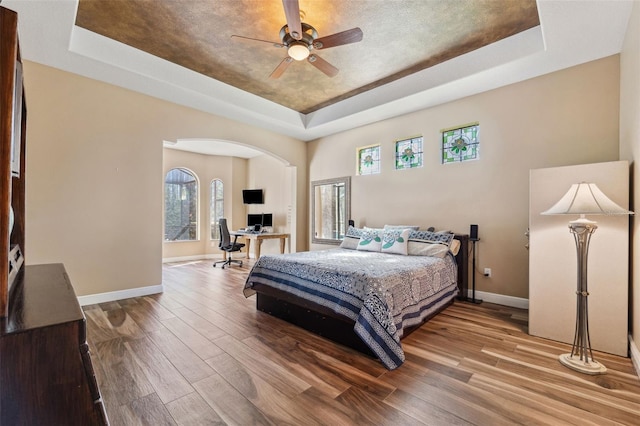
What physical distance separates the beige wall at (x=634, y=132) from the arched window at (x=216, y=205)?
782 centimetres

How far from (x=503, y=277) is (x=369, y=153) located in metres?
3.01

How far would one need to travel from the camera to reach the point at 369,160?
5480 mm

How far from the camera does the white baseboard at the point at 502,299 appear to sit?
367cm

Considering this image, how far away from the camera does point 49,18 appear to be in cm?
270

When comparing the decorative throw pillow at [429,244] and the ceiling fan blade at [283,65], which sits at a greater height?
the ceiling fan blade at [283,65]

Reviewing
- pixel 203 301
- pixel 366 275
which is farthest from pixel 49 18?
pixel 366 275

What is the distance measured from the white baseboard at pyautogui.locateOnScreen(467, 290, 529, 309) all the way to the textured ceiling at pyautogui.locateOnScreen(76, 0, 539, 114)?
10.5 feet

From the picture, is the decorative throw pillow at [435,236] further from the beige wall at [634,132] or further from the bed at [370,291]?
the beige wall at [634,132]

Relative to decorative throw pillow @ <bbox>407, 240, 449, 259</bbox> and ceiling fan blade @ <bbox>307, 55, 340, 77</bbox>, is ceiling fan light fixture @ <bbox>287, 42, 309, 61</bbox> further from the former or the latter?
decorative throw pillow @ <bbox>407, 240, 449, 259</bbox>

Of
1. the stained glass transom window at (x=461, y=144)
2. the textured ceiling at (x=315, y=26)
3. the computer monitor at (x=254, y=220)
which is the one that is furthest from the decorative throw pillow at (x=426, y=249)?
the computer monitor at (x=254, y=220)

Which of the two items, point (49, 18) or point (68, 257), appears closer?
point (49, 18)

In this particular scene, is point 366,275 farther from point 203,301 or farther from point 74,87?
point 74,87

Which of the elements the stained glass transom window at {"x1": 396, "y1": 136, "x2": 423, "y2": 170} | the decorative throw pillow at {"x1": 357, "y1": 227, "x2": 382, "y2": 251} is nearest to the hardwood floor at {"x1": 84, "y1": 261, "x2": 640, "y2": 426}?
the decorative throw pillow at {"x1": 357, "y1": 227, "x2": 382, "y2": 251}

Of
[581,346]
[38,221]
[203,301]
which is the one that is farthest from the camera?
[203,301]
